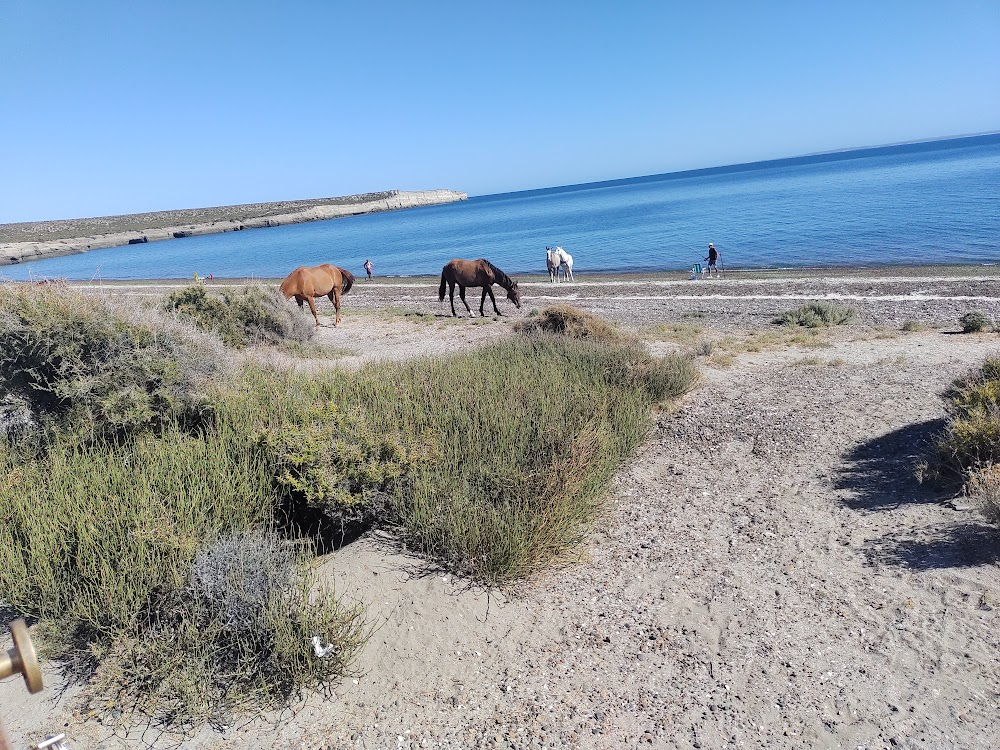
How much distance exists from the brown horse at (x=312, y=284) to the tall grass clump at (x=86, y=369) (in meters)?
9.01

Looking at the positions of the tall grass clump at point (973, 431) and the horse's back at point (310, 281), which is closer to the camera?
the tall grass clump at point (973, 431)

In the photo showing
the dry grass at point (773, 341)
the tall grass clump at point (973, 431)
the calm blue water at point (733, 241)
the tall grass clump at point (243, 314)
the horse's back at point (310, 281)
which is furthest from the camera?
the calm blue water at point (733, 241)

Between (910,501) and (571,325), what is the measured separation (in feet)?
23.4

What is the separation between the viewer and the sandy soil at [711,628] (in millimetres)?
3398

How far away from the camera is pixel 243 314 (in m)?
12.8

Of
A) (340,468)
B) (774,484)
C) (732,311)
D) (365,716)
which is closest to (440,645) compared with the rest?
(365,716)

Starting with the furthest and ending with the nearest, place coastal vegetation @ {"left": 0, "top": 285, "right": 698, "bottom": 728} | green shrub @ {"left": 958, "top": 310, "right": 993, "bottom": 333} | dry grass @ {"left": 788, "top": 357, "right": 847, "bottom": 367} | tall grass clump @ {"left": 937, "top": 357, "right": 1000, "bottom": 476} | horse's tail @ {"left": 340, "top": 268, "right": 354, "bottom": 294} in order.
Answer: horse's tail @ {"left": 340, "top": 268, "right": 354, "bottom": 294}
green shrub @ {"left": 958, "top": 310, "right": 993, "bottom": 333}
dry grass @ {"left": 788, "top": 357, "right": 847, "bottom": 367}
tall grass clump @ {"left": 937, "top": 357, "right": 1000, "bottom": 476}
coastal vegetation @ {"left": 0, "top": 285, "right": 698, "bottom": 728}

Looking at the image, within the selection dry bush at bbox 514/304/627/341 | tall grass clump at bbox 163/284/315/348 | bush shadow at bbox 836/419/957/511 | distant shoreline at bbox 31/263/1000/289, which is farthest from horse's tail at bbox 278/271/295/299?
bush shadow at bbox 836/419/957/511

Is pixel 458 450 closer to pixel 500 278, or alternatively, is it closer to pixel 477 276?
pixel 500 278

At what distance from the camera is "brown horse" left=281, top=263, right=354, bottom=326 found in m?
15.8

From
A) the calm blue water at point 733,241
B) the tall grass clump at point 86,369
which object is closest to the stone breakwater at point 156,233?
the calm blue water at point 733,241

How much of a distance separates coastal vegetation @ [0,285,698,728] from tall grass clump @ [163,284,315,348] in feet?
14.4

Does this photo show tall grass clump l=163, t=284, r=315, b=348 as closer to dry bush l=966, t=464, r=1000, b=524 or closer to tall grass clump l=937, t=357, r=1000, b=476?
tall grass clump l=937, t=357, r=1000, b=476

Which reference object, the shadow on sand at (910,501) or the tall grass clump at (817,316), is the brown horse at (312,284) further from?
the shadow on sand at (910,501)
